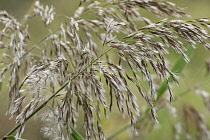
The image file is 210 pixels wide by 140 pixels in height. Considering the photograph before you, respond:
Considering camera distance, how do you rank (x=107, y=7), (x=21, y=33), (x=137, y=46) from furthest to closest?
(x=107, y=7)
(x=21, y=33)
(x=137, y=46)

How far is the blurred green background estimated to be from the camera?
276cm

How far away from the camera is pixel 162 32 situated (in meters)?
1.41

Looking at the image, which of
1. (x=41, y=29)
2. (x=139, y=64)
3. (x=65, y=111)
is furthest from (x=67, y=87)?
(x=41, y=29)

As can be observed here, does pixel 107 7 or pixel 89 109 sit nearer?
pixel 89 109

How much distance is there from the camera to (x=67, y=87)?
144 centimetres

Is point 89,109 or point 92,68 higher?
point 92,68

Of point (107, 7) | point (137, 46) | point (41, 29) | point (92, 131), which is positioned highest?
point (41, 29)

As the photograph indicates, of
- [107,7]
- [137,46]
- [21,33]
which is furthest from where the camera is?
[107,7]

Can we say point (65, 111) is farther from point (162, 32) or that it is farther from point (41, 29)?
point (41, 29)

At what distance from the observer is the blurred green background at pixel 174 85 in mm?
2764

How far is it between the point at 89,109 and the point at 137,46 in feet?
0.86

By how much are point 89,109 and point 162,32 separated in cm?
35

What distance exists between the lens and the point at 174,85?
12.3 feet

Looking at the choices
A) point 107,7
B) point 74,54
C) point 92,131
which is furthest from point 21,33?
point 92,131
